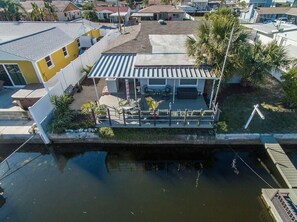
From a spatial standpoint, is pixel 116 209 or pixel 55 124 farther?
pixel 55 124

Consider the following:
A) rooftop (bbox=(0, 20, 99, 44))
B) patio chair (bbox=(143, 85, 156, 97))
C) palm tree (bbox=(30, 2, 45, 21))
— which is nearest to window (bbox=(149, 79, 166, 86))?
patio chair (bbox=(143, 85, 156, 97))

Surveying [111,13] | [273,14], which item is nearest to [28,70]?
[111,13]

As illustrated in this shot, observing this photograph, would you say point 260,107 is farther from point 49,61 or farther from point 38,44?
point 38,44

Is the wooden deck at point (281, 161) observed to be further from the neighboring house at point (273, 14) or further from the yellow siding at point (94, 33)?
the neighboring house at point (273, 14)

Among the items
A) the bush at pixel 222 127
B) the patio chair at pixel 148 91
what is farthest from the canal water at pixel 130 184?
the patio chair at pixel 148 91

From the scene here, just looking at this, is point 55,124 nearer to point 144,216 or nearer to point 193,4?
point 144,216

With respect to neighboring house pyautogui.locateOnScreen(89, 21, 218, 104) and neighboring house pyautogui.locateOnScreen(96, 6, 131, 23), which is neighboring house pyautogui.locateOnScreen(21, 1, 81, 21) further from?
neighboring house pyautogui.locateOnScreen(89, 21, 218, 104)

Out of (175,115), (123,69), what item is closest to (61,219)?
(175,115)
